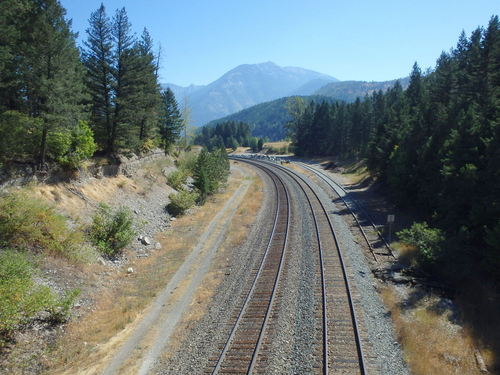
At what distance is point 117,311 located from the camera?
587 inches

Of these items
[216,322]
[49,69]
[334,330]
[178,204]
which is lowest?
[216,322]

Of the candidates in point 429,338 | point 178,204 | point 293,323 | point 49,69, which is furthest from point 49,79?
point 429,338

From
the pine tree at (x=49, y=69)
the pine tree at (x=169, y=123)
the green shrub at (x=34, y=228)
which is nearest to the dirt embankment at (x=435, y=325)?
the green shrub at (x=34, y=228)

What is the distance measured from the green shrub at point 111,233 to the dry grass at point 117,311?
1120 mm

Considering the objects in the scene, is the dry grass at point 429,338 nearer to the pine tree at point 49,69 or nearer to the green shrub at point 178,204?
the green shrub at point 178,204

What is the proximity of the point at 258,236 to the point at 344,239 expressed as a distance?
20.8ft

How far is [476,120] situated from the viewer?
24312mm

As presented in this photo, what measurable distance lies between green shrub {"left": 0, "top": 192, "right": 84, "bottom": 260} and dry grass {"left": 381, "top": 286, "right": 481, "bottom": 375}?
1589 centimetres

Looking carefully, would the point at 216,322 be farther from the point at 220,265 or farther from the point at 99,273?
the point at 99,273

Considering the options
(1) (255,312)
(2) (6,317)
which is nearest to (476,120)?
(1) (255,312)

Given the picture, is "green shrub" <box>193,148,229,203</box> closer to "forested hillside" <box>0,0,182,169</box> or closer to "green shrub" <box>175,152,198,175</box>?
"green shrub" <box>175,152,198,175</box>

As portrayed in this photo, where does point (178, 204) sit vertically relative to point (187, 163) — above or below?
below

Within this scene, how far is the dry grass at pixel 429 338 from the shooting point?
36.2 ft

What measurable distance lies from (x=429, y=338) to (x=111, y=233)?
17.7 metres
